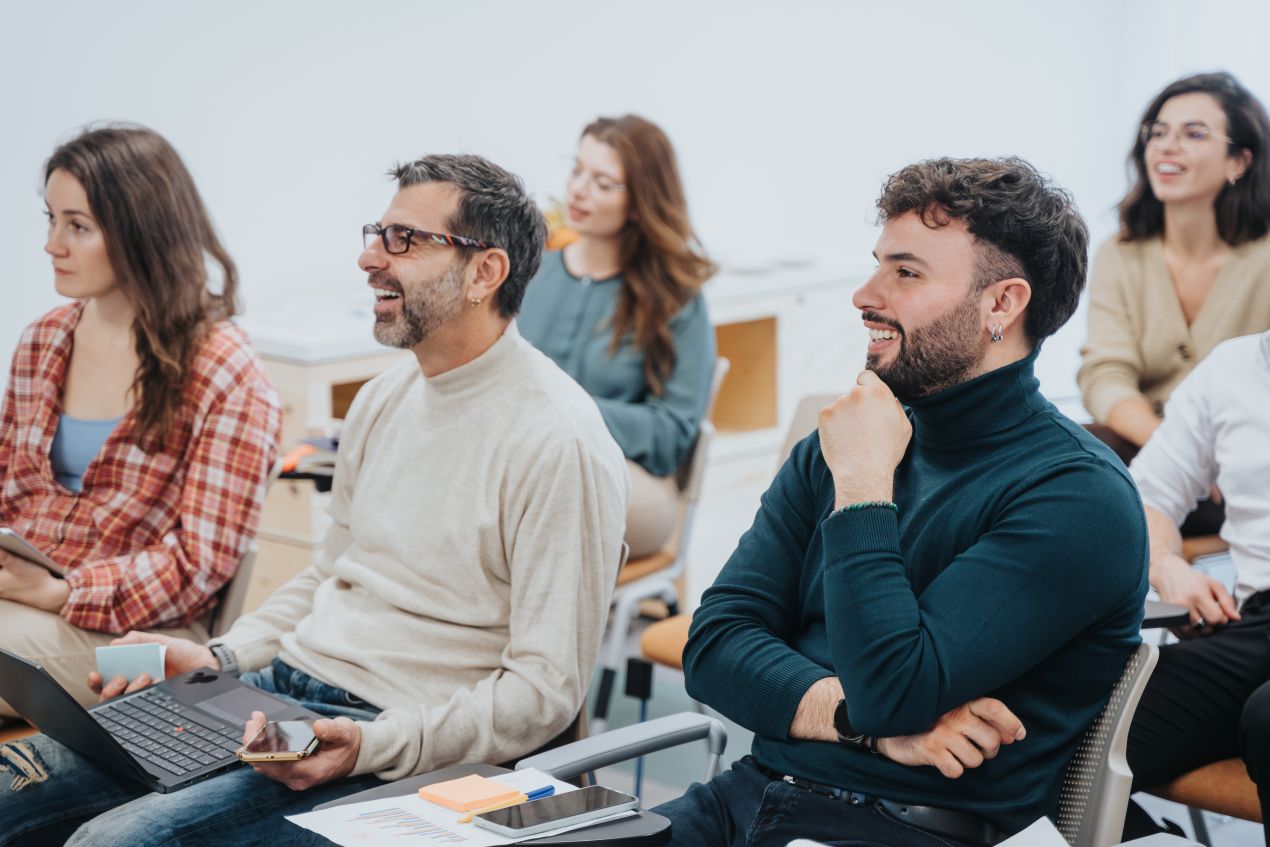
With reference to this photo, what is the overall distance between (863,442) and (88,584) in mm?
1277

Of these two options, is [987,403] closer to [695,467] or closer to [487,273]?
[487,273]

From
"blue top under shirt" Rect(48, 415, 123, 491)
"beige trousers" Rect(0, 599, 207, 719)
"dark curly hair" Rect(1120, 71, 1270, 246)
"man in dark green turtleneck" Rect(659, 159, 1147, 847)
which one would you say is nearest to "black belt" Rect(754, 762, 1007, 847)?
"man in dark green turtleneck" Rect(659, 159, 1147, 847)

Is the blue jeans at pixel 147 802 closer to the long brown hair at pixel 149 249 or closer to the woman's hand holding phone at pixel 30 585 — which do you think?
the woman's hand holding phone at pixel 30 585

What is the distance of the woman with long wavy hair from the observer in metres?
3.13

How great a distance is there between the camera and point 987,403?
5.07 ft

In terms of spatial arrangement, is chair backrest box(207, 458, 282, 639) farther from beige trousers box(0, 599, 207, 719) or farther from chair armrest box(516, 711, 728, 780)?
chair armrest box(516, 711, 728, 780)

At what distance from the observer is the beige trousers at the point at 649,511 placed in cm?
297

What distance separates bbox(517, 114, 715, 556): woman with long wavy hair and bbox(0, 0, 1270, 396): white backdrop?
428mm

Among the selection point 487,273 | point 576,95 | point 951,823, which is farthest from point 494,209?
point 576,95

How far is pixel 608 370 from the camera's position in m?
3.30

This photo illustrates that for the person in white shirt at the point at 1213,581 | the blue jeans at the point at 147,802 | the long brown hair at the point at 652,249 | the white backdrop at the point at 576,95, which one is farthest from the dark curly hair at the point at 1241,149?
the blue jeans at the point at 147,802

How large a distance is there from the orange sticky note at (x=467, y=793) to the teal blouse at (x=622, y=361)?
5.28 ft

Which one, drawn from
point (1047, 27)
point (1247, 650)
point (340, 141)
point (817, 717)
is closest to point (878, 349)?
point (817, 717)

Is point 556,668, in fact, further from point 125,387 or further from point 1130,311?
point 1130,311
